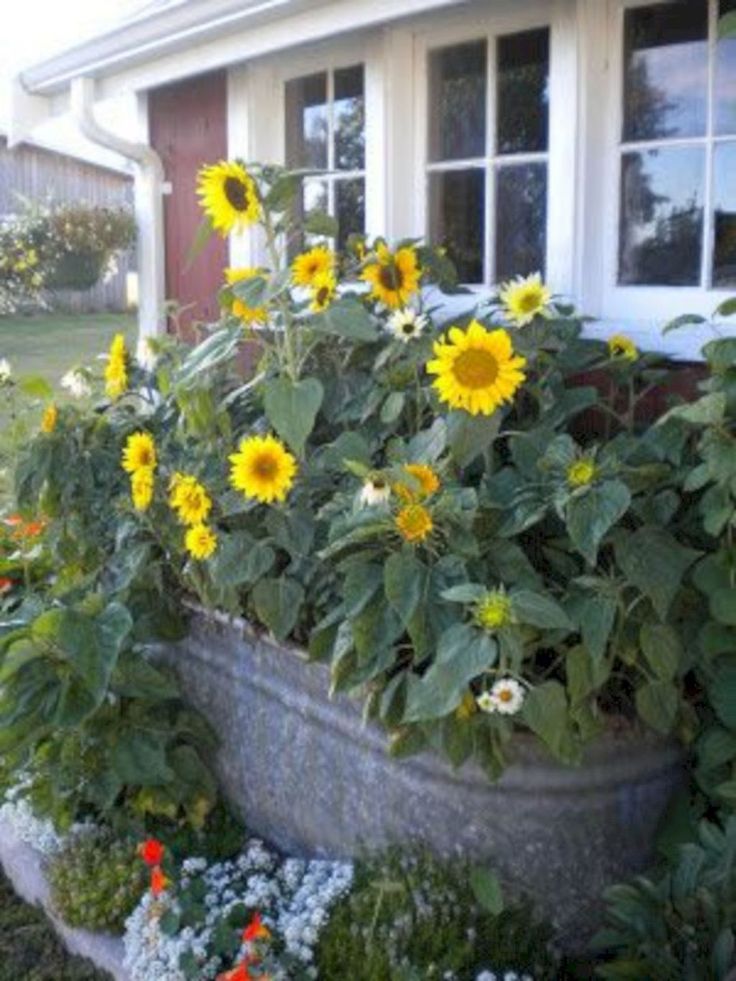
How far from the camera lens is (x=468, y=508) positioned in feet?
7.48

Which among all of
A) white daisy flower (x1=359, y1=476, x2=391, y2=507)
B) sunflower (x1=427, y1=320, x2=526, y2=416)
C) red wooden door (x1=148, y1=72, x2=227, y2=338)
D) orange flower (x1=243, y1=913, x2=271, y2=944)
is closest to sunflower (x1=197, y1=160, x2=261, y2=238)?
sunflower (x1=427, y1=320, x2=526, y2=416)

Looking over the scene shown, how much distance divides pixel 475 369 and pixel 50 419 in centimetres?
134

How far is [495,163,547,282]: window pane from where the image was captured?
3361 mm

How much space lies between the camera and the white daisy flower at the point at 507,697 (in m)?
2.09

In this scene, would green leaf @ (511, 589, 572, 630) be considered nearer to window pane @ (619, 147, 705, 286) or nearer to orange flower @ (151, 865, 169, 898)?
orange flower @ (151, 865, 169, 898)

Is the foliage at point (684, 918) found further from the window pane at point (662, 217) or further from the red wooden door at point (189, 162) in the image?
the red wooden door at point (189, 162)

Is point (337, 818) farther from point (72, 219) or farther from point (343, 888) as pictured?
point (72, 219)

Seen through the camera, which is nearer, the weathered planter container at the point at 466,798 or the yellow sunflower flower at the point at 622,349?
the weathered planter container at the point at 466,798

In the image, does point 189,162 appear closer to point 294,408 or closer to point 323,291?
point 323,291

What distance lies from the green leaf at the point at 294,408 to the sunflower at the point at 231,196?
377mm

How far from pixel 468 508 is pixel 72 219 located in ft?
48.4

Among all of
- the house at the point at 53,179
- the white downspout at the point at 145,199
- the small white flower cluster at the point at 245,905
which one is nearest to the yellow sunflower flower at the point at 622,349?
the small white flower cluster at the point at 245,905

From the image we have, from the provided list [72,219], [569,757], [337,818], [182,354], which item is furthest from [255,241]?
[72,219]

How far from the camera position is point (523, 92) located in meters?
3.36
